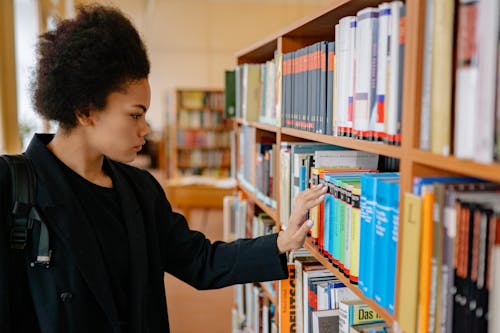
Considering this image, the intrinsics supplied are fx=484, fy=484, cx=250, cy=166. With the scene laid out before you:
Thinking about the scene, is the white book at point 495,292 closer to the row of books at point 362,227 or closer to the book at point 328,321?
the row of books at point 362,227

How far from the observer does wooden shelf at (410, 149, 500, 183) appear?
76cm

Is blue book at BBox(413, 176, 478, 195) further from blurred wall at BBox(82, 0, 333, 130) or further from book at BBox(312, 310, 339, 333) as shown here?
blurred wall at BBox(82, 0, 333, 130)

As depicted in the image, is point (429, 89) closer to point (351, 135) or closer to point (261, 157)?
point (351, 135)

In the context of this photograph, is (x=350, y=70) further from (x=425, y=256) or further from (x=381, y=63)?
(x=425, y=256)

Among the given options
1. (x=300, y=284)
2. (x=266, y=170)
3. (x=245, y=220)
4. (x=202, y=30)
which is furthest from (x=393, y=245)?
(x=202, y=30)

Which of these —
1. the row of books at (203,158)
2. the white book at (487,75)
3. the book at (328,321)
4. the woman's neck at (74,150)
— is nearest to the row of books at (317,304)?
the book at (328,321)

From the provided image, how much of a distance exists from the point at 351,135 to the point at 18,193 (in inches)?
36.1

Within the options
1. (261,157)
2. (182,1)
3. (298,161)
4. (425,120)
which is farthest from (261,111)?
(182,1)

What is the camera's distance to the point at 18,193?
51.1 inches

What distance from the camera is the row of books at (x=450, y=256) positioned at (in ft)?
2.73

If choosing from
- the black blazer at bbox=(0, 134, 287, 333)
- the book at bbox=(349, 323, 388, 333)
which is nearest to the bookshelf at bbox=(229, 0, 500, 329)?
the book at bbox=(349, 323, 388, 333)

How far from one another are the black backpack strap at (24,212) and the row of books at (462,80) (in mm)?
992

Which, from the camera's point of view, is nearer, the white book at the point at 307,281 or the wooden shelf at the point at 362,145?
the wooden shelf at the point at 362,145

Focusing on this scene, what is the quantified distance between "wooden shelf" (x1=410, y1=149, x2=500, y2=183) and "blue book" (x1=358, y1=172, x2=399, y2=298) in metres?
0.19
